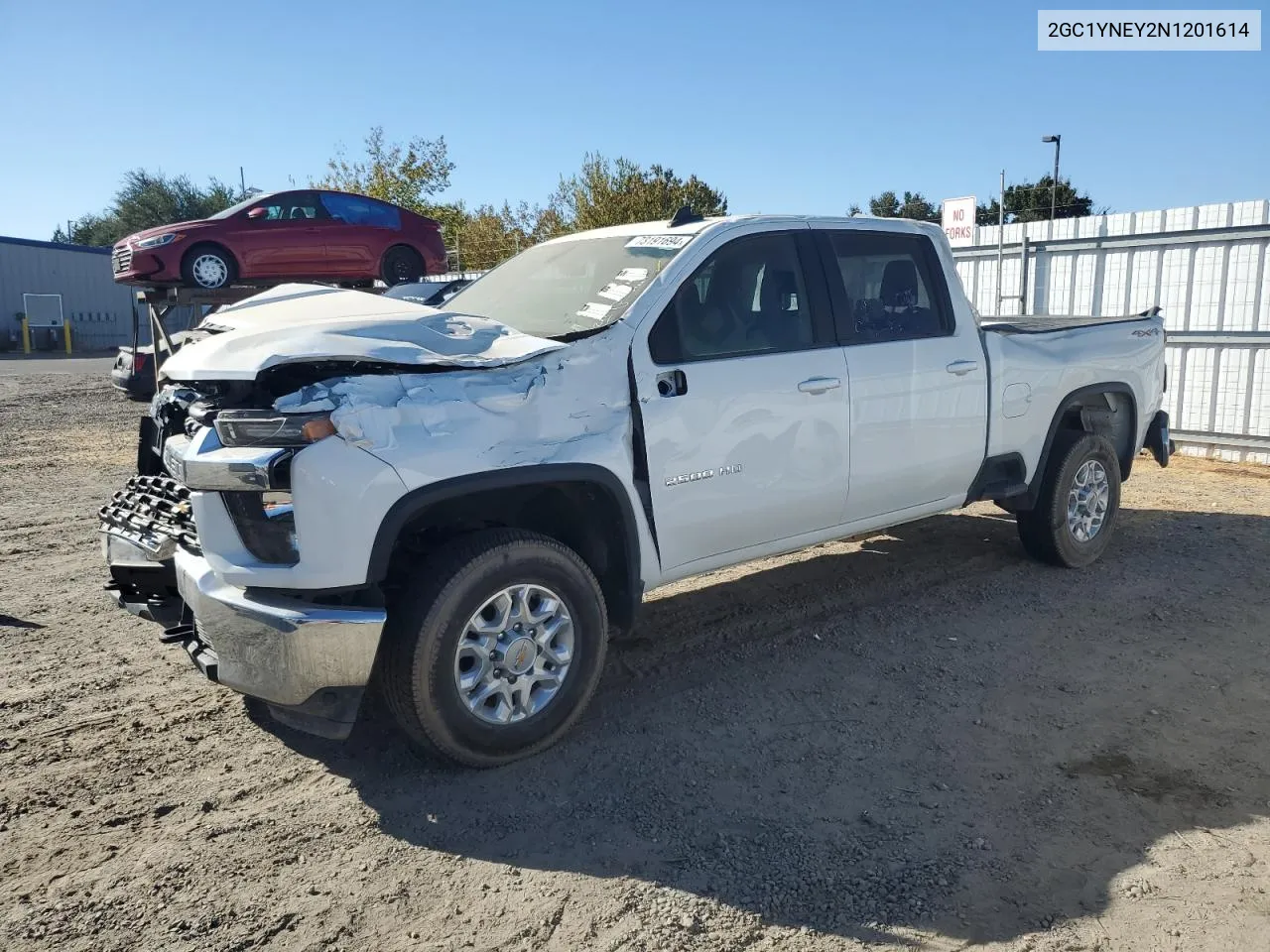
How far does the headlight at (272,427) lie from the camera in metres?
3.32

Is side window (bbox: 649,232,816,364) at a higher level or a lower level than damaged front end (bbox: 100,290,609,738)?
higher

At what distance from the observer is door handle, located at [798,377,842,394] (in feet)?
15.2

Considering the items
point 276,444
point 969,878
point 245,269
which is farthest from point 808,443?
point 245,269

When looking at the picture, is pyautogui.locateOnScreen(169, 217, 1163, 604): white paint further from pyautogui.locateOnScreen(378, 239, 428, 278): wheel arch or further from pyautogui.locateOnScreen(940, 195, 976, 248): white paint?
pyautogui.locateOnScreen(378, 239, 428, 278): wheel arch

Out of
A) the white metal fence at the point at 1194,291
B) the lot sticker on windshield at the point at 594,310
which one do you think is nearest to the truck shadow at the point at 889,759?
the lot sticker on windshield at the point at 594,310

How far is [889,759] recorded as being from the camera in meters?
3.91

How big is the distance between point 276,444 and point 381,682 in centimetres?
95

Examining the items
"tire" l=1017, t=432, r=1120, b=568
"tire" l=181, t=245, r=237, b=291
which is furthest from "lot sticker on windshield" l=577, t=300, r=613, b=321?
"tire" l=181, t=245, r=237, b=291

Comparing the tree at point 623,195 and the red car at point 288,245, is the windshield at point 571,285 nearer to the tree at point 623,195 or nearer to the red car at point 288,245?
the red car at point 288,245

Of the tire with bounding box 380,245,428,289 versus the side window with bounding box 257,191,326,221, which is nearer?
the side window with bounding box 257,191,326,221

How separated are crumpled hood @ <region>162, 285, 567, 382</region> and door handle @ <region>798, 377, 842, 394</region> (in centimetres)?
127

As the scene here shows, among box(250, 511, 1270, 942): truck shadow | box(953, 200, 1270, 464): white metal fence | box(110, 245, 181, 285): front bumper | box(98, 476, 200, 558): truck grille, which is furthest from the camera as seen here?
box(110, 245, 181, 285): front bumper

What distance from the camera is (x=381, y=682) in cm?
366

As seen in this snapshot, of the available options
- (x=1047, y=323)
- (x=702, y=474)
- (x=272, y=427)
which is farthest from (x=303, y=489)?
(x=1047, y=323)
